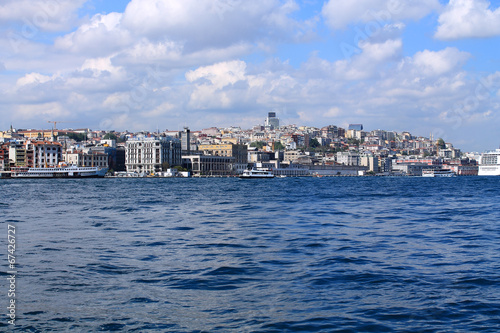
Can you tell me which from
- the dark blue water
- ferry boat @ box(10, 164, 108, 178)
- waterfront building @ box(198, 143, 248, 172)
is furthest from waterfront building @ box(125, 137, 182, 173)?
the dark blue water

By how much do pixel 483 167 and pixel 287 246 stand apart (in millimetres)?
110829

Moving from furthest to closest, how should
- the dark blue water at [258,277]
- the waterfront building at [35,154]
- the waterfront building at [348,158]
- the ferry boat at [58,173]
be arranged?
the waterfront building at [348,158], the waterfront building at [35,154], the ferry boat at [58,173], the dark blue water at [258,277]

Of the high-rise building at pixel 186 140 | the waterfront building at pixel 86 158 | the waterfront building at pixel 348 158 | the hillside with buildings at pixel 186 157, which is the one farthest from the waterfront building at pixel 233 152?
the waterfront building at pixel 348 158

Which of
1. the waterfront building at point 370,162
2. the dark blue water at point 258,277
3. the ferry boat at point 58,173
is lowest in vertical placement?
the dark blue water at point 258,277

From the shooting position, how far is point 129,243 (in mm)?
11688

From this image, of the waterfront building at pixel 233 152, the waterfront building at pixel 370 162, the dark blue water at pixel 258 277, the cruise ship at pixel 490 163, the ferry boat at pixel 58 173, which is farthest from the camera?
the waterfront building at pixel 370 162

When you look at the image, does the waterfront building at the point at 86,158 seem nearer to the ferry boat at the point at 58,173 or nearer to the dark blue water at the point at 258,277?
the ferry boat at the point at 58,173

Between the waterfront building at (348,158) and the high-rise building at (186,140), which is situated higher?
the high-rise building at (186,140)

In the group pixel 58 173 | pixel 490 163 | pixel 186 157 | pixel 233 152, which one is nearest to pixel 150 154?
pixel 186 157

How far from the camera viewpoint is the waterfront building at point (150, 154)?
96.5 m

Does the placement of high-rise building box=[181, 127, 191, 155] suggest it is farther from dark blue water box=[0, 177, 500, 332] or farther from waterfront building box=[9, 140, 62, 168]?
dark blue water box=[0, 177, 500, 332]

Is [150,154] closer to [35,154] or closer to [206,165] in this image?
[206,165]

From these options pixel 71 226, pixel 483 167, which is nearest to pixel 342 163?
pixel 483 167

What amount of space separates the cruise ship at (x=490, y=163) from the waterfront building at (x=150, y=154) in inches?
2358
